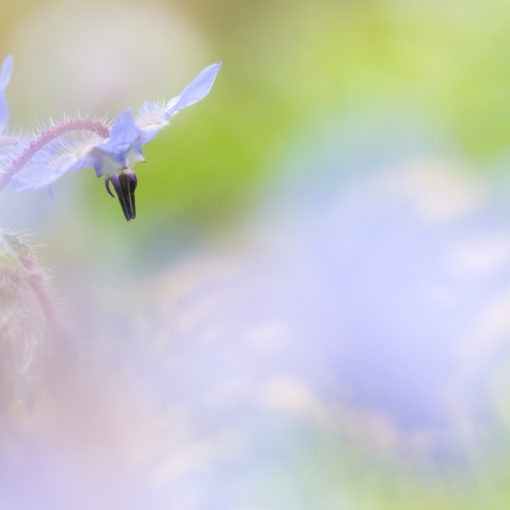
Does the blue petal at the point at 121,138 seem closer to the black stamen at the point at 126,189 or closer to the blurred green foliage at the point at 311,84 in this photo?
the black stamen at the point at 126,189

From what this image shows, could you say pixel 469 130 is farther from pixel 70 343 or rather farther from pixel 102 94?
pixel 70 343

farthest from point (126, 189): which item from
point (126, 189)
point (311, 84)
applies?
point (311, 84)

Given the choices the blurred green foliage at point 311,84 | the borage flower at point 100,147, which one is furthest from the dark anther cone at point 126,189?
the blurred green foliage at point 311,84

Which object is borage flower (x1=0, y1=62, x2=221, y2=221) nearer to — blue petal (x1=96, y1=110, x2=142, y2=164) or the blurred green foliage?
blue petal (x1=96, y1=110, x2=142, y2=164)

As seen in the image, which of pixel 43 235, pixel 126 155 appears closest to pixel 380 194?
pixel 43 235

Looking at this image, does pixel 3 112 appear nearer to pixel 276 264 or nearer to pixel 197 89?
pixel 197 89

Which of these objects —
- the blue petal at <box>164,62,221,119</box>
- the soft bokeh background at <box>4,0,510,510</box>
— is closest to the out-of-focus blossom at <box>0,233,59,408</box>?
the soft bokeh background at <box>4,0,510,510</box>
